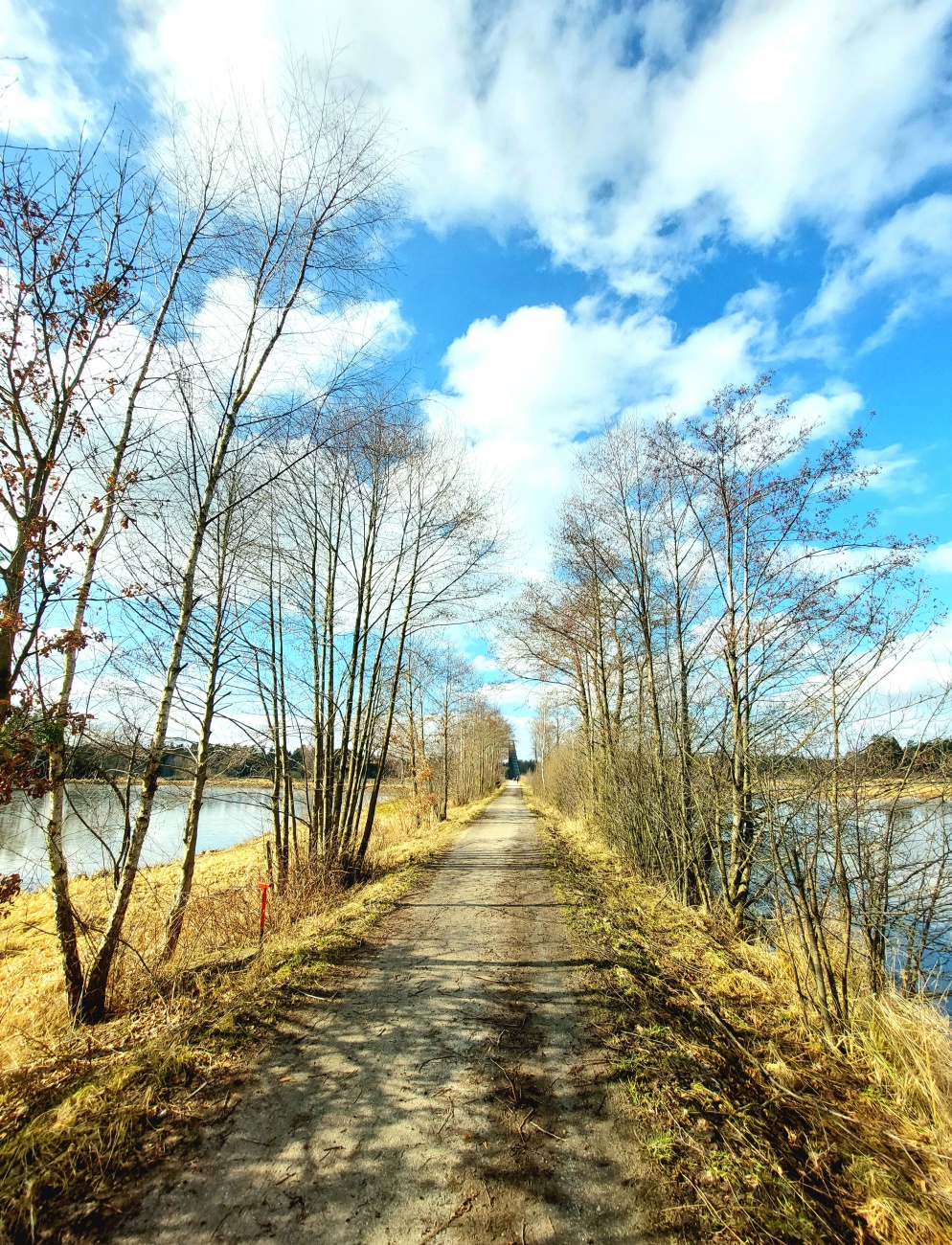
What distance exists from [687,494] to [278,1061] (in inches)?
335

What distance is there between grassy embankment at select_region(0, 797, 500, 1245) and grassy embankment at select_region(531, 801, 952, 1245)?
8.02 feet

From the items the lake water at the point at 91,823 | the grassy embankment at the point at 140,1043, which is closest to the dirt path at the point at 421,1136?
the grassy embankment at the point at 140,1043

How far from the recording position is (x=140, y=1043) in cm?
374

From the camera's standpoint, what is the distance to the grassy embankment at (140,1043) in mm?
2451

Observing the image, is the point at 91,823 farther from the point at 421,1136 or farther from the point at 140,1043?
the point at 421,1136

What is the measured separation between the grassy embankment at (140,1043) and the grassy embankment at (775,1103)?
244 centimetres

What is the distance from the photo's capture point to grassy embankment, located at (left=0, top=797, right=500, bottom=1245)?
8.04 feet

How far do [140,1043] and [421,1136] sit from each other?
88.1 inches

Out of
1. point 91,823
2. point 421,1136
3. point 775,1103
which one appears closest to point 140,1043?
point 421,1136

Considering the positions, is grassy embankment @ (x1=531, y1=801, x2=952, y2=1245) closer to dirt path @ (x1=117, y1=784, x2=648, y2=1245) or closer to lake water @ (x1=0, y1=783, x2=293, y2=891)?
dirt path @ (x1=117, y1=784, x2=648, y2=1245)

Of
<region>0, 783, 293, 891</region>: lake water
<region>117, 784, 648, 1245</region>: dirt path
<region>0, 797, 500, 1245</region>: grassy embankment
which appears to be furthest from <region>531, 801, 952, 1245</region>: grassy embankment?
<region>0, 783, 293, 891</region>: lake water

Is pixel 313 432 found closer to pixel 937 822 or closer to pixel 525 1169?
pixel 525 1169

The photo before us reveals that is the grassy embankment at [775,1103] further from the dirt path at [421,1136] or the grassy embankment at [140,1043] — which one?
the grassy embankment at [140,1043]

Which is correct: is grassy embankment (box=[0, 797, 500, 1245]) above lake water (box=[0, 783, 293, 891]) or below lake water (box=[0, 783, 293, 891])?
below
